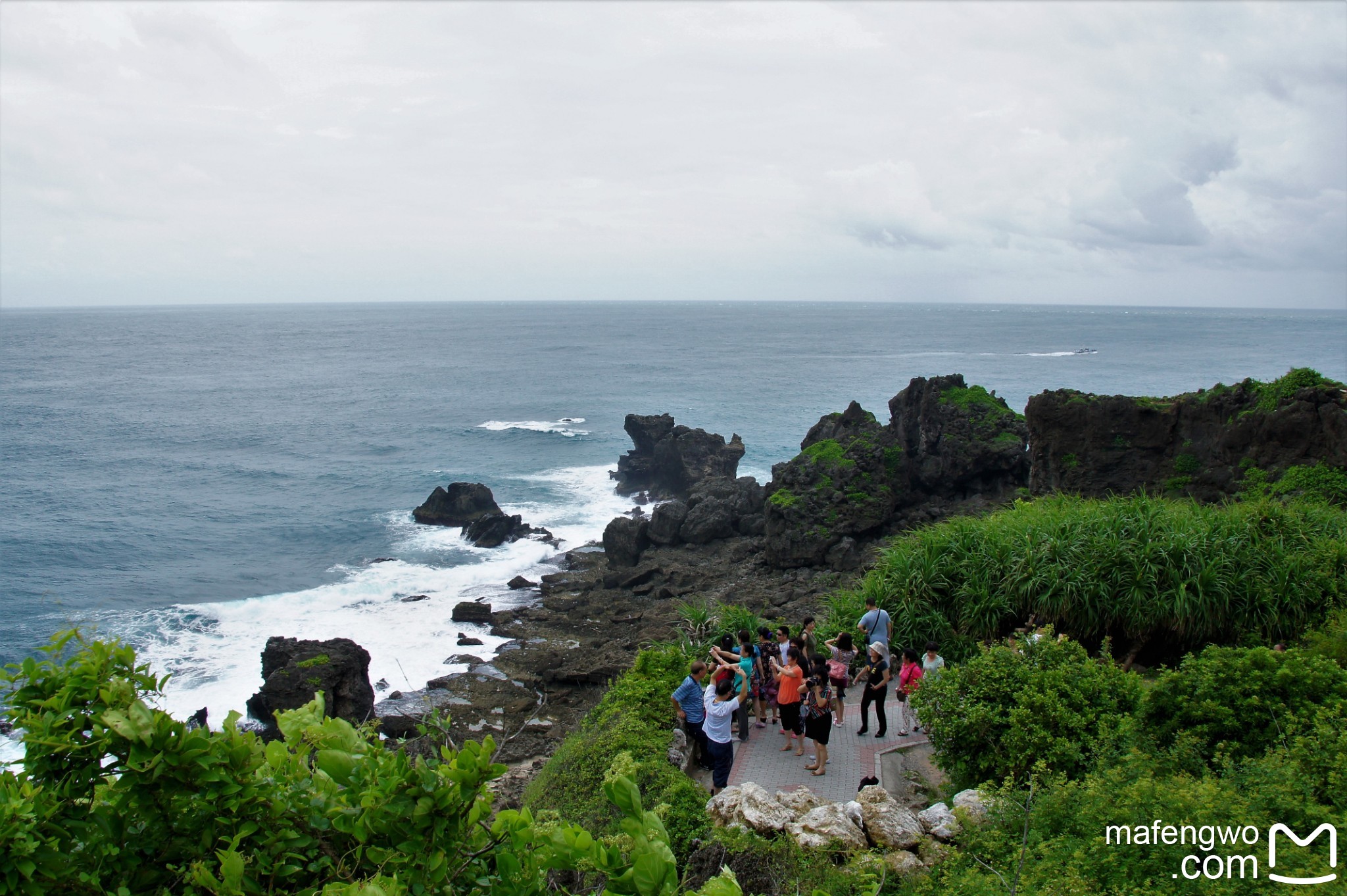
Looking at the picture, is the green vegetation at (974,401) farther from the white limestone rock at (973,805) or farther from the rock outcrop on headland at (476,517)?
the white limestone rock at (973,805)

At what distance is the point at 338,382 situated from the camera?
9088cm

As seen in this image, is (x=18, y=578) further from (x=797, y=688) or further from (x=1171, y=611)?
(x=1171, y=611)

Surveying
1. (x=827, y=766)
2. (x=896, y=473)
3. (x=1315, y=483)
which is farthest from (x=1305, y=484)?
(x=827, y=766)

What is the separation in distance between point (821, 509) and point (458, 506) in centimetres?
1876

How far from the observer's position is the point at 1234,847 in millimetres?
6324

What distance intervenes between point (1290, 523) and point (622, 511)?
96.5ft

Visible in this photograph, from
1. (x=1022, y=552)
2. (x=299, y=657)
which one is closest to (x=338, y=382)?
(x=299, y=657)

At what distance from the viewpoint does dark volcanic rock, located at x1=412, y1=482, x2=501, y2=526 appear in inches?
1527

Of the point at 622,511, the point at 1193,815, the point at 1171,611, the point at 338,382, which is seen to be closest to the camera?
the point at 1193,815

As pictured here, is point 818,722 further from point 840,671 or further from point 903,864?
point 903,864

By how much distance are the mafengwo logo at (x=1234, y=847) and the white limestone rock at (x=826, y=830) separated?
247 centimetres

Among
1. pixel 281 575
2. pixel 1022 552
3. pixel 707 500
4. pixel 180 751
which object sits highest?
pixel 180 751

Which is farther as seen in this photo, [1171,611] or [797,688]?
[1171,611]

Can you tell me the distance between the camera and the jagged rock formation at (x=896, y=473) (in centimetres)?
2786
